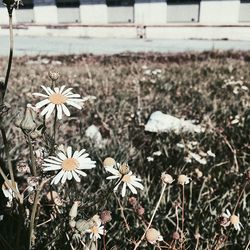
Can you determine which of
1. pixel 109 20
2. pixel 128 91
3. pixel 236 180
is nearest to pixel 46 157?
pixel 236 180

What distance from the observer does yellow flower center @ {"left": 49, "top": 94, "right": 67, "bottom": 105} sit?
119 cm

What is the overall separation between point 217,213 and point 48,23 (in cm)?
2845

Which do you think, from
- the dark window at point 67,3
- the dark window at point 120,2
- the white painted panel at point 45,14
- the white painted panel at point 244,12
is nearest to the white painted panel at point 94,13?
A: the dark window at point 120,2

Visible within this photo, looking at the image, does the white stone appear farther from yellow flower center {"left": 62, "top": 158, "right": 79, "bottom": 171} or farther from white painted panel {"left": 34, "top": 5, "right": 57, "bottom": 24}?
white painted panel {"left": 34, "top": 5, "right": 57, "bottom": 24}

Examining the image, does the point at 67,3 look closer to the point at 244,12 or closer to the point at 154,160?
the point at 244,12

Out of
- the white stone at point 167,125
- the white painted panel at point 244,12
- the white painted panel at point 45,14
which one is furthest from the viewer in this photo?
the white painted panel at point 45,14

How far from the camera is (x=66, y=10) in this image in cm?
2891

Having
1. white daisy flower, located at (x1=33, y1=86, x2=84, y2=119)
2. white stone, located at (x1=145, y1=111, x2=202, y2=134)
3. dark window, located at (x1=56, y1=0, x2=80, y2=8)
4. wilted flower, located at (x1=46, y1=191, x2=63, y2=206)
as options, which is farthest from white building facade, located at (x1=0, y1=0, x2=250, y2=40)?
white daisy flower, located at (x1=33, y1=86, x2=84, y2=119)

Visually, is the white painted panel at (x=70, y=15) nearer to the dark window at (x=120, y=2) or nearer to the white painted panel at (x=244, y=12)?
the dark window at (x=120, y=2)

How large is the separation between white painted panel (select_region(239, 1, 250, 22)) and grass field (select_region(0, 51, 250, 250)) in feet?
65.8

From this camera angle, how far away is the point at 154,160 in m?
2.91

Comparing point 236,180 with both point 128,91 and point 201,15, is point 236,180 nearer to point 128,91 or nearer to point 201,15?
point 128,91

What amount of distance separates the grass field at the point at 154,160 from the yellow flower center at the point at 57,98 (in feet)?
0.97

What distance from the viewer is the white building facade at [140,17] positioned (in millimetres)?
24391
